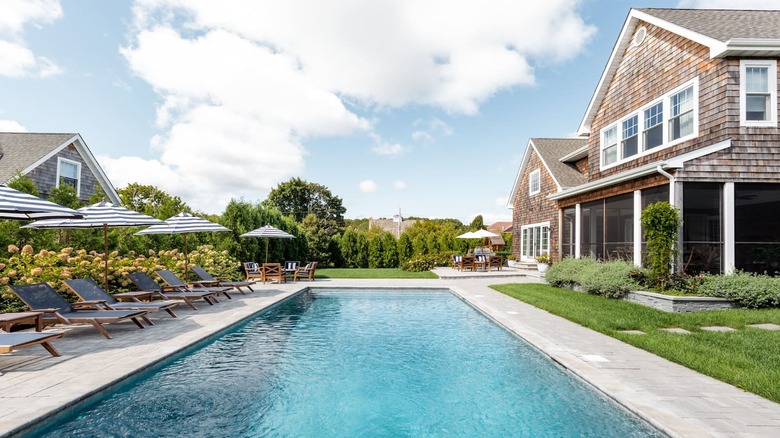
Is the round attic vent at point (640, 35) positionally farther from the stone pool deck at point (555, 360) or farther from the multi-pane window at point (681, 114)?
the stone pool deck at point (555, 360)

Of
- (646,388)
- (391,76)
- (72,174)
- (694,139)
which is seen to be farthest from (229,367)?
(72,174)

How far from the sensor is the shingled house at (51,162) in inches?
756

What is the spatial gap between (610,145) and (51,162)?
24.9 meters

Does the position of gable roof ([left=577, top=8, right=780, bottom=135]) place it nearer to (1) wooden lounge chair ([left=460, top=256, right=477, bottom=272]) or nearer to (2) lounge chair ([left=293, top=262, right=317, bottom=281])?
(1) wooden lounge chair ([left=460, top=256, right=477, bottom=272])

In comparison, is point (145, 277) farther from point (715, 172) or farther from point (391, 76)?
point (715, 172)

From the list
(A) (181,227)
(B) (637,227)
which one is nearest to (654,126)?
(B) (637,227)

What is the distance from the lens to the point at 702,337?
24.1 feet

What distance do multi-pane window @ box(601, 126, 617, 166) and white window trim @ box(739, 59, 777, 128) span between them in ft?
16.8

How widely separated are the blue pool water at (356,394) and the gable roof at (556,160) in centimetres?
1506

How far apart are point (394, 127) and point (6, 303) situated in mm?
20982

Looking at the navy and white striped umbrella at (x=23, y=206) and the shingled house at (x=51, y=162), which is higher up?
the shingled house at (x=51, y=162)

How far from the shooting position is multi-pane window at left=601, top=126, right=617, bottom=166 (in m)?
16.3

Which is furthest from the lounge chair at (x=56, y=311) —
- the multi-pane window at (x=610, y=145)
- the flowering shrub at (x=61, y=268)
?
the multi-pane window at (x=610, y=145)

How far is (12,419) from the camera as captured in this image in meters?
→ 3.97
